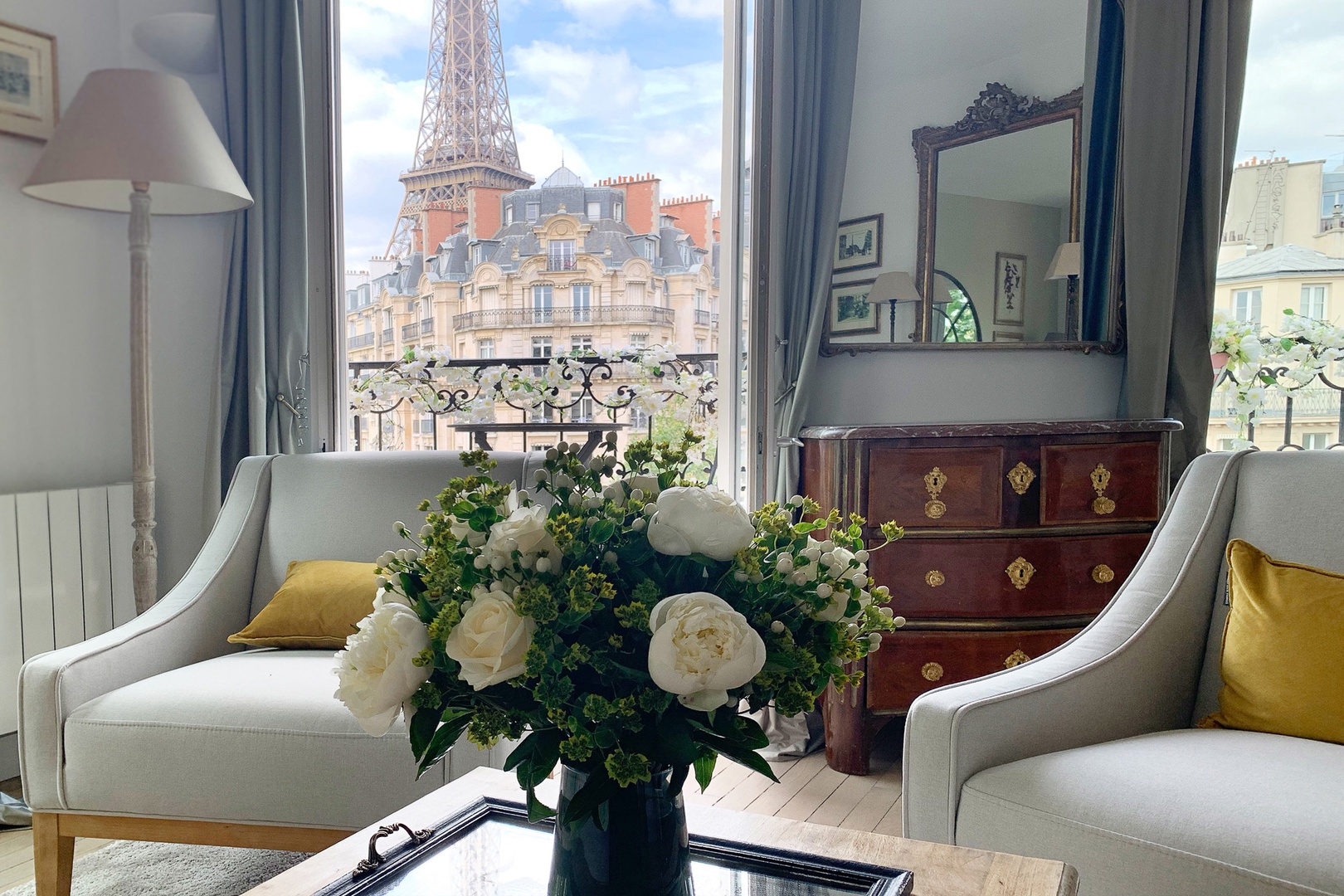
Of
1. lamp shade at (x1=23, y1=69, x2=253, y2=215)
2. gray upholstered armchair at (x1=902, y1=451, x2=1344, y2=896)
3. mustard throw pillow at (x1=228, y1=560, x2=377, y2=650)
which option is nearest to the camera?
gray upholstered armchair at (x1=902, y1=451, x2=1344, y2=896)

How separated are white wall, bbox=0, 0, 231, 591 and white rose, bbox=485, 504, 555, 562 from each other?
2.42 metres

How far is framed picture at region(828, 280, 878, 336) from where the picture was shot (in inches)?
113

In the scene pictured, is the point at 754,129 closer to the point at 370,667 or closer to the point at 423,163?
the point at 423,163

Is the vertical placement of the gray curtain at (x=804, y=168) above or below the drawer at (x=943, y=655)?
above

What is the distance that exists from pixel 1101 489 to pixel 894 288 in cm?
86

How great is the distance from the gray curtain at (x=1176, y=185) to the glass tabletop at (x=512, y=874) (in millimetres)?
2147

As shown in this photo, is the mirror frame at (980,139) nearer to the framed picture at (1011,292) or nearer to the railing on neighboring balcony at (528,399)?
the framed picture at (1011,292)

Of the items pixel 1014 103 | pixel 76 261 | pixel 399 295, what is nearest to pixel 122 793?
pixel 76 261

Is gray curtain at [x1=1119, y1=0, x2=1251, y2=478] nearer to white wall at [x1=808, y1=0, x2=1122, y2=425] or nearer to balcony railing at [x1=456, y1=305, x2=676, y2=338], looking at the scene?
white wall at [x1=808, y1=0, x2=1122, y2=425]

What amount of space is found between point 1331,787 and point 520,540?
110 centimetres

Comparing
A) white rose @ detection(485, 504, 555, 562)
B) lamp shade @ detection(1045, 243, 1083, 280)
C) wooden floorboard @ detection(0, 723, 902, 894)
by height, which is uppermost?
lamp shade @ detection(1045, 243, 1083, 280)

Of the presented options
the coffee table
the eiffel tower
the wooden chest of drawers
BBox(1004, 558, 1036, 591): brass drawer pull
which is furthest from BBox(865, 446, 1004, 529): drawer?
the eiffel tower

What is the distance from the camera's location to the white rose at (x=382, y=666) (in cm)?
75

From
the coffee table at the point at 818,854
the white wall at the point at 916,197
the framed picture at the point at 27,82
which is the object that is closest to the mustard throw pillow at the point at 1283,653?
the coffee table at the point at 818,854
